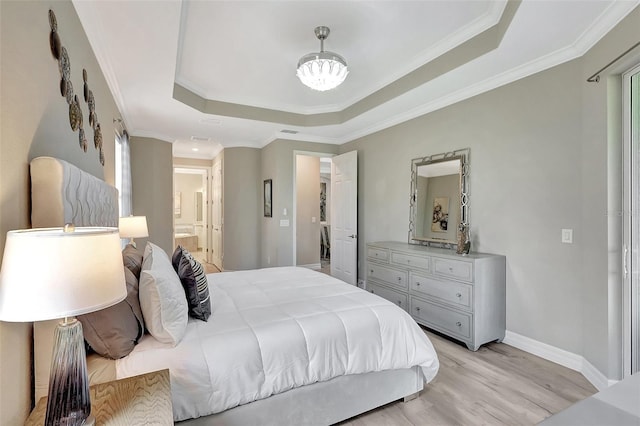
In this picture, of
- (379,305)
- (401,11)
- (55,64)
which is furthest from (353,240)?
(55,64)

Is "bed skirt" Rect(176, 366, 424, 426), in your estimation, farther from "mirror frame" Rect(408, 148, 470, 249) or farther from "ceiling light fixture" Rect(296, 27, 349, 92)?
"ceiling light fixture" Rect(296, 27, 349, 92)

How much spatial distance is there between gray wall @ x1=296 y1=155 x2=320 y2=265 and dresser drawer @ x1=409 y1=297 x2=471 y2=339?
11.7ft

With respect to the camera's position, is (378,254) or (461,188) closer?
(461,188)

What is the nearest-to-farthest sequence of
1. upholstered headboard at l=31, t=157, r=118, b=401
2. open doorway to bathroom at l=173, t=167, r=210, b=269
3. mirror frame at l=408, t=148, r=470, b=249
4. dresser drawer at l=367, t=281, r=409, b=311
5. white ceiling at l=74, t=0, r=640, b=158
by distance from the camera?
1. upholstered headboard at l=31, t=157, r=118, b=401
2. white ceiling at l=74, t=0, r=640, b=158
3. mirror frame at l=408, t=148, r=470, b=249
4. dresser drawer at l=367, t=281, r=409, b=311
5. open doorway to bathroom at l=173, t=167, r=210, b=269

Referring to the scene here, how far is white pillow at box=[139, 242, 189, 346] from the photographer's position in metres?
1.45

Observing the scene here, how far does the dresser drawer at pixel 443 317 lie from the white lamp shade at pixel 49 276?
112 inches

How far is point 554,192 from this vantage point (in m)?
2.56

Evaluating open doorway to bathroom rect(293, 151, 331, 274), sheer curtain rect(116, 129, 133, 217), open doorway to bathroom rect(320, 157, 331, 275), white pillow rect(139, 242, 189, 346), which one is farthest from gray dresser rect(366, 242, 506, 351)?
open doorway to bathroom rect(320, 157, 331, 275)

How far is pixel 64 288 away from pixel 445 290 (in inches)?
115

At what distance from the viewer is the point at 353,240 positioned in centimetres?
489

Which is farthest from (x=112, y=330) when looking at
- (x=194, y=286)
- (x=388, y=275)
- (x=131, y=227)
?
(x=388, y=275)

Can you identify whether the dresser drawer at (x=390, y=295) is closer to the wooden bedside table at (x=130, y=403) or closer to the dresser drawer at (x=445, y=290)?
the dresser drawer at (x=445, y=290)

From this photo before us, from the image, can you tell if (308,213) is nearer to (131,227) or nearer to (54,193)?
(131,227)

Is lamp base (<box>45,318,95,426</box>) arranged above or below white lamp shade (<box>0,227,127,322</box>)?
below
